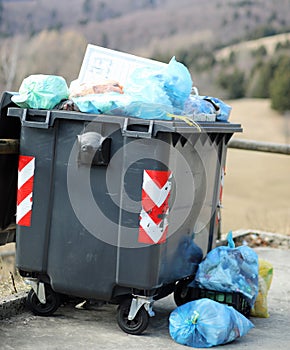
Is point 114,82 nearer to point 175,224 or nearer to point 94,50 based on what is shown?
point 94,50

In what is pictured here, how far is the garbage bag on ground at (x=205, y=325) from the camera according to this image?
414cm

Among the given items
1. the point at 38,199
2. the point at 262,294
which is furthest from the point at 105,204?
the point at 262,294

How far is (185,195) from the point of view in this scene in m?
4.41

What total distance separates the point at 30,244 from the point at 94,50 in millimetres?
1214

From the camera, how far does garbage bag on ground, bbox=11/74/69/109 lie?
4219mm

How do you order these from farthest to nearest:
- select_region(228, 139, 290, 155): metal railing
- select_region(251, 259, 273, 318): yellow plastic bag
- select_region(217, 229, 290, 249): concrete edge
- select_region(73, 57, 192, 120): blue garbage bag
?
1. select_region(228, 139, 290, 155): metal railing
2. select_region(217, 229, 290, 249): concrete edge
3. select_region(251, 259, 273, 318): yellow plastic bag
4. select_region(73, 57, 192, 120): blue garbage bag

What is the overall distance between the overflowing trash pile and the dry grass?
74.5 feet

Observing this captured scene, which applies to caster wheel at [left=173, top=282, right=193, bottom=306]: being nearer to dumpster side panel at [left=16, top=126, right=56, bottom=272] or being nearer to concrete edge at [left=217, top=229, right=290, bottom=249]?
dumpster side panel at [left=16, top=126, right=56, bottom=272]

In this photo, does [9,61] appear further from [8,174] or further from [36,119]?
[36,119]

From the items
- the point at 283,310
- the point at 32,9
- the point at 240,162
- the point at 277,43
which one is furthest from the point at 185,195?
the point at 32,9

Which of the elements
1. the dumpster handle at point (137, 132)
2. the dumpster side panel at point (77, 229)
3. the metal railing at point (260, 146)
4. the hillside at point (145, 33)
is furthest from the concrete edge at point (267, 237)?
the hillside at point (145, 33)

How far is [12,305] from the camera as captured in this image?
179 inches

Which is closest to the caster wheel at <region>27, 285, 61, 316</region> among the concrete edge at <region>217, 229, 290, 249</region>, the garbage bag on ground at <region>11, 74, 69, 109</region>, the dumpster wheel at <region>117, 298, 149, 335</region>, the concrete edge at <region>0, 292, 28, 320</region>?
the concrete edge at <region>0, 292, 28, 320</region>

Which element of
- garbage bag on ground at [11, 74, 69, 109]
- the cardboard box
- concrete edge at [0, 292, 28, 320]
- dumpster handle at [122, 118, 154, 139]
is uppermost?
the cardboard box
